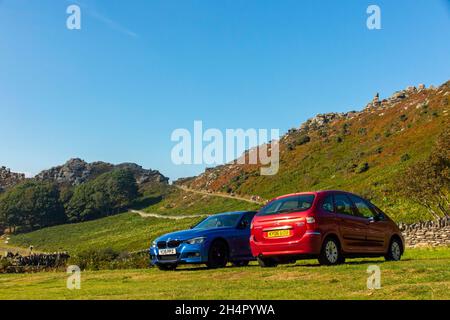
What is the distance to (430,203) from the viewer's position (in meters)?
31.7

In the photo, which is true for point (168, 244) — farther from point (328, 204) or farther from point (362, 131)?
point (362, 131)

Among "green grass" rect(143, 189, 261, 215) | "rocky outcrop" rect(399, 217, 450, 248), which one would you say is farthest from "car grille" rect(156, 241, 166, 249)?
"green grass" rect(143, 189, 261, 215)

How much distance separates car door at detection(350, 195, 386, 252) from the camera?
37.8 ft

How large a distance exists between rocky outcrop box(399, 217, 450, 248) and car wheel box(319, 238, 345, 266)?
45.3 ft

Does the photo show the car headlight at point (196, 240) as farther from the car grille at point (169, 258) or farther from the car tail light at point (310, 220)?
the car tail light at point (310, 220)

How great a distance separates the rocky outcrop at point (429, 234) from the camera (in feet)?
74.2

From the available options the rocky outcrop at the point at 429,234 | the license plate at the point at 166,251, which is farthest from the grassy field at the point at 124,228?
the license plate at the point at 166,251

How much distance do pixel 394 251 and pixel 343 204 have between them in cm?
234

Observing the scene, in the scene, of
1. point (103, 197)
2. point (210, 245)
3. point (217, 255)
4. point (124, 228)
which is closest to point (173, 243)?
point (210, 245)

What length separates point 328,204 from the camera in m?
10.8

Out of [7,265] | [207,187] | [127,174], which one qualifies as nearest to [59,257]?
[7,265]

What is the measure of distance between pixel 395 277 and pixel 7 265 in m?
14.6

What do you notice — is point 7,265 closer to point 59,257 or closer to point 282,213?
point 59,257

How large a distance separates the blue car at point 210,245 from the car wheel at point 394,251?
3441 millimetres
